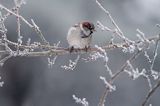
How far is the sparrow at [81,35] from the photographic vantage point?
3.21 m

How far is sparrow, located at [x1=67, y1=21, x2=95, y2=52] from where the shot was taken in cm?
321

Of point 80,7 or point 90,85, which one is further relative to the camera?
point 80,7

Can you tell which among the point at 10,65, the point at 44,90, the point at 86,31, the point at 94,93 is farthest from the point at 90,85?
the point at 86,31

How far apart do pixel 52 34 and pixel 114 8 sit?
1.00 m

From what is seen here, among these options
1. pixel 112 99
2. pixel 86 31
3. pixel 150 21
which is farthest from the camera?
pixel 150 21

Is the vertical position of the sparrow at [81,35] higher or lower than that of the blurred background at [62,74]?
lower

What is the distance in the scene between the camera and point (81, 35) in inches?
132

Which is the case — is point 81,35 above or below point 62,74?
below

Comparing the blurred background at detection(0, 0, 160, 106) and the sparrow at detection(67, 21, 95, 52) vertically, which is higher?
the blurred background at detection(0, 0, 160, 106)

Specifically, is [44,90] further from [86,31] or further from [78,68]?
[86,31]

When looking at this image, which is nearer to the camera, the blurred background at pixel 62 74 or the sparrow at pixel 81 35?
the sparrow at pixel 81 35

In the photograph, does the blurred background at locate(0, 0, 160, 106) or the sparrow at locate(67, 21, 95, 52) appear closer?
the sparrow at locate(67, 21, 95, 52)

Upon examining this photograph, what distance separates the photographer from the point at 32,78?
21.7ft

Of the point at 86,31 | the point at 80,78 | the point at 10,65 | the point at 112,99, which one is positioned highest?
the point at 10,65
